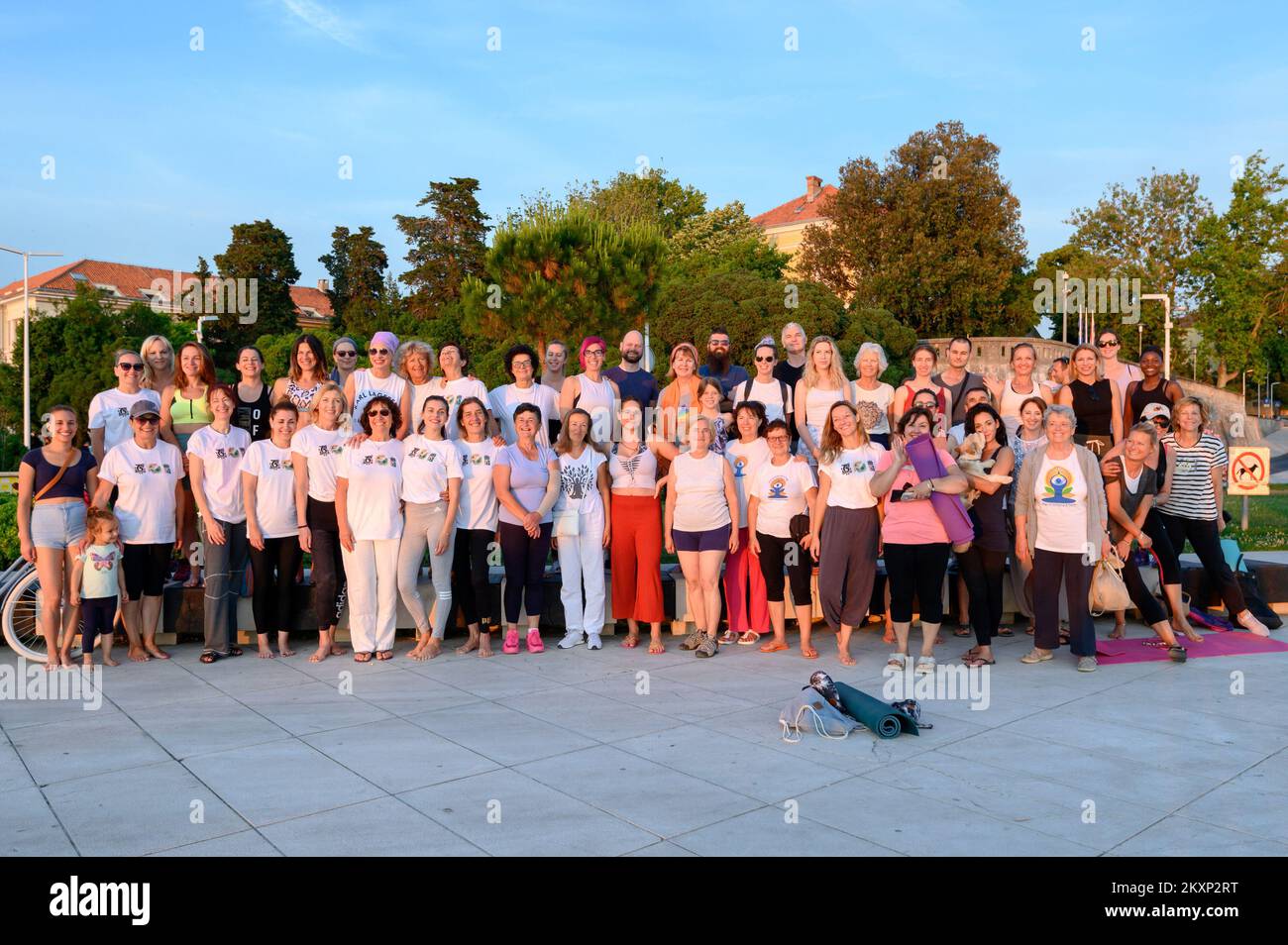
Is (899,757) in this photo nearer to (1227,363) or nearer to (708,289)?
(708,289)

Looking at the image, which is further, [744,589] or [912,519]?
[744,589]

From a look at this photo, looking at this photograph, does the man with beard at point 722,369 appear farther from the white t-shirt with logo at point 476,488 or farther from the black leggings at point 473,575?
the black leggings at point 473,575

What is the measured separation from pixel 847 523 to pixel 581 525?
6.60ft

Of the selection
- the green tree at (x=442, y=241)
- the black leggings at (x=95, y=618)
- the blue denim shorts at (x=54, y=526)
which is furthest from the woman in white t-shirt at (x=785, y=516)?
the green tree at (x=442, y=241)

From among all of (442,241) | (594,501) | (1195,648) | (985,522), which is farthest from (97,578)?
(442,241)

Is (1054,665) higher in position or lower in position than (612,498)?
lower

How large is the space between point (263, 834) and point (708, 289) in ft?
118

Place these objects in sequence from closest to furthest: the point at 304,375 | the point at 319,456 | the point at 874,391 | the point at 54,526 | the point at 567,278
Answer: the point at 54,526, the point at 319,456, the point at 304,375, the point at 874,391, the point at 567,278

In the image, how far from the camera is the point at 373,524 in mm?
6941

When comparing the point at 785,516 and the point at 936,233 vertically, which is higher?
the point at 936,233

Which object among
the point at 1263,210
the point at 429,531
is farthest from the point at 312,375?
the point at 1263,210

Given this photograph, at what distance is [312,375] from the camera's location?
7738 millimetres

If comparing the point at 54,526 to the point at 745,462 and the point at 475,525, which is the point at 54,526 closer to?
the point at 475,525
